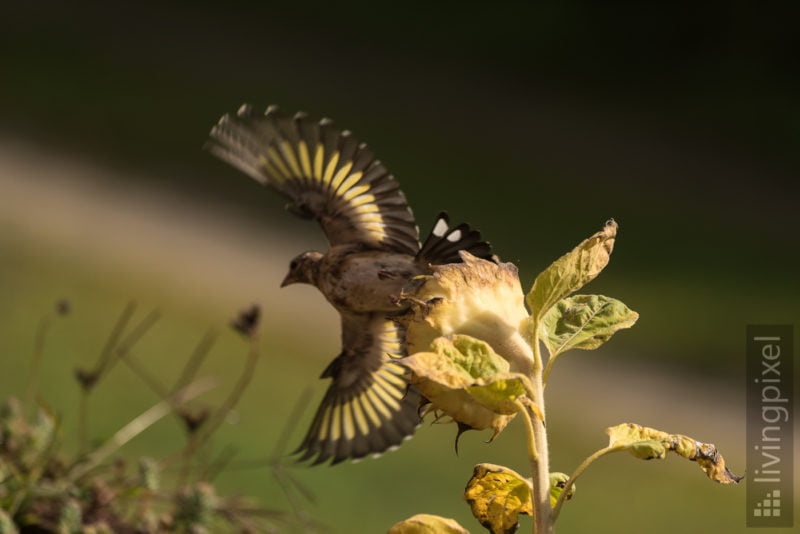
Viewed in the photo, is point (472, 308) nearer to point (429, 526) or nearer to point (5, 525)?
point (429, 526)

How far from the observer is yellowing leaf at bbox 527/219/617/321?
0.23 m

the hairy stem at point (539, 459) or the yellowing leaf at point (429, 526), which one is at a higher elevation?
the hairy stem at point (539, 459)

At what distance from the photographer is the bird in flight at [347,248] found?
0.31 m

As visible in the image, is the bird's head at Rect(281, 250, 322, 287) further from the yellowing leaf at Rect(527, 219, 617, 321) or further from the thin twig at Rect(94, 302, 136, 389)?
the thin twig at Rect(94, 302, 136, 389)

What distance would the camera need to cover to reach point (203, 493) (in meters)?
0.55

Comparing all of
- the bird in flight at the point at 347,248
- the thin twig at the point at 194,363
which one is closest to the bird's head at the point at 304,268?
the bird in flight at the point at 347,248

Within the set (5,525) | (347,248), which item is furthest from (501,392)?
(5,525)

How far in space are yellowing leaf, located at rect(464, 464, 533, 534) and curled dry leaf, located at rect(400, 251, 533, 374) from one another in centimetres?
4

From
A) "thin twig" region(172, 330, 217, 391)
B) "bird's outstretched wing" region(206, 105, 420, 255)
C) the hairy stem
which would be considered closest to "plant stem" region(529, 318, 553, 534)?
the hairy stem

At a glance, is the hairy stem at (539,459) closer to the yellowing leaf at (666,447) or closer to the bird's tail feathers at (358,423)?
the yellowing leaf at (666,447)

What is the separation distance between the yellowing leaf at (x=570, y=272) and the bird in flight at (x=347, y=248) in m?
0.07

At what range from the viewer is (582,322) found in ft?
0.81

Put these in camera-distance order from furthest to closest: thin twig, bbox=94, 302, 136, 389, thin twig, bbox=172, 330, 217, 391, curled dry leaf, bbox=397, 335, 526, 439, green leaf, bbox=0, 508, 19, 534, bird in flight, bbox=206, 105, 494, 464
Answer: thin twig, bbox=172, 330, 217, 391 → thin twig, bbox=94, 302, 136, 389 → green leaf, bbox=0, 508, 19, 534 → bird in flight, bbox=206, 105, 494, 464 → curled dry leaf, bbox=397, 335, 526, 439

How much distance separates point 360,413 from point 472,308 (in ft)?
0.50
